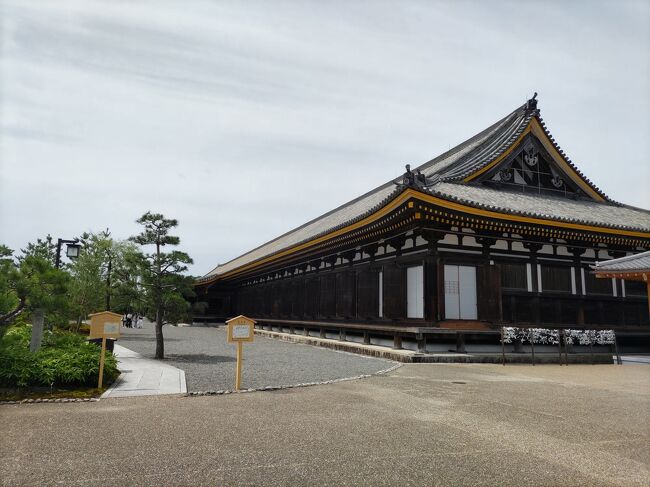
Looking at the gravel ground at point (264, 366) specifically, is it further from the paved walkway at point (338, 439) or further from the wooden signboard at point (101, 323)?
the wooden signboard at point (101, 323)

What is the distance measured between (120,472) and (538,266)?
15.1 meters

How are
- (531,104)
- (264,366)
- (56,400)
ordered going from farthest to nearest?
(531,104) < (264,366) < (56,400)

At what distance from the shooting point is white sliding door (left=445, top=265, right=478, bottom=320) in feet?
46.9

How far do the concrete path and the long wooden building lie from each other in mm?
7632

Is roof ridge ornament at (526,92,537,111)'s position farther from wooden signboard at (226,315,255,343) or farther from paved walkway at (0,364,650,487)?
wooden signboard at (226,315,255,343)

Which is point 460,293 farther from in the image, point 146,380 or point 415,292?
point 146,380

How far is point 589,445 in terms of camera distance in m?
5.07

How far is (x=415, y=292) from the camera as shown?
14.8 metres

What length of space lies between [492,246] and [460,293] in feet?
6.94

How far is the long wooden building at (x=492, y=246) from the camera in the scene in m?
14.0

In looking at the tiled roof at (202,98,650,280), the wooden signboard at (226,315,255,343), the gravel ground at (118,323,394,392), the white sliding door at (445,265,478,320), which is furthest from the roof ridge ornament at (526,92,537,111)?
the wooden signboard at (226,315,255,343)

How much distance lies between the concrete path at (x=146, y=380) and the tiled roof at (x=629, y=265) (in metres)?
9.43

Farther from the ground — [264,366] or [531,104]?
[531,104]

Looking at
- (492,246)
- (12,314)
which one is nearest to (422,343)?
(492,246)
